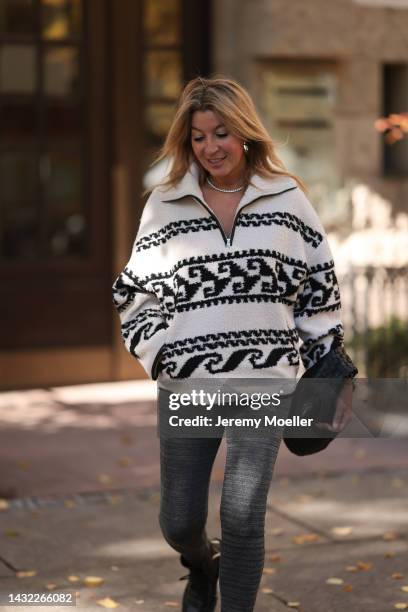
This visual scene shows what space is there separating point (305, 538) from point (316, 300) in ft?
6.67

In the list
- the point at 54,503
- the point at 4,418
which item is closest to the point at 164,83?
the point at 4,418

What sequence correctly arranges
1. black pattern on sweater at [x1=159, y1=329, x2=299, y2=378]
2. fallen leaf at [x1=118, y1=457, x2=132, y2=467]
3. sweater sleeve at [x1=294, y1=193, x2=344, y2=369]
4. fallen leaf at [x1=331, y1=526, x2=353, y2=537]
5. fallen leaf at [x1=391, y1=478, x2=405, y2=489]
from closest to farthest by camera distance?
black pattern on sweater at [x1=159, y1=329, x2=299, y2=378] < sweater sleeve at [x1=294, y1=193, x2=344, y2=369] < fallen leaf at [x1=331, y1=526, x2=353, y2=537] < fallen leaf at [x1=391, y1=478, x2=405, y2=489] < fallen leaf at [x1=118, y1=457, x2=132, y2=467]

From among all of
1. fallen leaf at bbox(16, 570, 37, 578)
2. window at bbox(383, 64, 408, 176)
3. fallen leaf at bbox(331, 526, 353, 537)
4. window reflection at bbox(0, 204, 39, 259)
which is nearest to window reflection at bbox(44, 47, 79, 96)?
window reflection at bbox(0, 204, 39, 259)

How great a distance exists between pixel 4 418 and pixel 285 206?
17.2ft

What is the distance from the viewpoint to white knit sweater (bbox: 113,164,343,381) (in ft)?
12.9

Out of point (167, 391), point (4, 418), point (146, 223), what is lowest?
point (4, 418)

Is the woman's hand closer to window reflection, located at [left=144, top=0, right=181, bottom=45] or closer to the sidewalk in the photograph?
the sidewalk

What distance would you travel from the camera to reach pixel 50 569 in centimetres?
534

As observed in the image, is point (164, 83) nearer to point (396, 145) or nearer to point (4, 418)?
point (396, 145)

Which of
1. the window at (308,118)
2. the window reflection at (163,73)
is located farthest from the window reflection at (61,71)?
the window at (308,118)

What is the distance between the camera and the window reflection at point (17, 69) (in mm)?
9859

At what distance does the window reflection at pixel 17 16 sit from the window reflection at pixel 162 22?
1.00 metres

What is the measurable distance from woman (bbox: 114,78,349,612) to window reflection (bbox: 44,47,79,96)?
6001 millimetres

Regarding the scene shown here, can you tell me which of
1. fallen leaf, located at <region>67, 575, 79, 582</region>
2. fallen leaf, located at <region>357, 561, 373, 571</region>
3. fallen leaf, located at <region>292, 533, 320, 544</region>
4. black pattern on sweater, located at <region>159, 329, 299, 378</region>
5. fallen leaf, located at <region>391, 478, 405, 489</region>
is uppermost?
black pattern on sweater, located at <region>159, 329, 299, 378</region>
